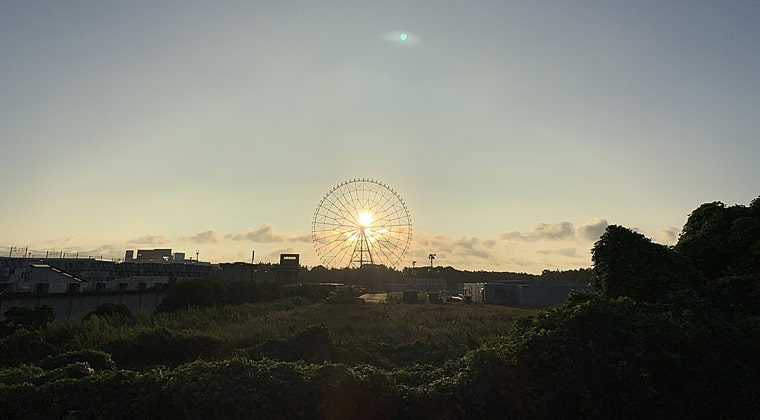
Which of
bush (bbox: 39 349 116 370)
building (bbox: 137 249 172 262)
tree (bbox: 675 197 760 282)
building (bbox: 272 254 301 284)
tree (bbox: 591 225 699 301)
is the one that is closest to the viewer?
bush (bbox: 39 349 116 370)

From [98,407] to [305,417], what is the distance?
15.8ft

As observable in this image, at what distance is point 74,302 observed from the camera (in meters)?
41.6

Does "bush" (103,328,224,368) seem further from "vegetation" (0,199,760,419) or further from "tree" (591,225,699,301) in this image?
"tree" (591,225,699,301)

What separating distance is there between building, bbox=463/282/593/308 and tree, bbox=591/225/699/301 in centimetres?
5354

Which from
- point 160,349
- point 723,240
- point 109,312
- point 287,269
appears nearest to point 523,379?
point 723,240

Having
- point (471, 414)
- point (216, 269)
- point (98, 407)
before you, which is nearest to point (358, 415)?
point (471, 414)

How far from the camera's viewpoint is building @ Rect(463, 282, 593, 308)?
72.0 m

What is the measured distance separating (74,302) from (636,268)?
43418 mm

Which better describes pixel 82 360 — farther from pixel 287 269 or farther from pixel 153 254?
pixel 153 254

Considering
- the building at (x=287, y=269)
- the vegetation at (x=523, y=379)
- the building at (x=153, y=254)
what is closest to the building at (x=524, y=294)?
the building at (x=287, y=269)

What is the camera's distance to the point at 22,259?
79750 mm

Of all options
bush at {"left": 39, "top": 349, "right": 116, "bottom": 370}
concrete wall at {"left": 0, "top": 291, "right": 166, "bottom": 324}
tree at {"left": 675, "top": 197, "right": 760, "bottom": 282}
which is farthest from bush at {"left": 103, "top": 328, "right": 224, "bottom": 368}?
tree at {"left": 675, "top": 197, "right": 760, "bottom": 282}

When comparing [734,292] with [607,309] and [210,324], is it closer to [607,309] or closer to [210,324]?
[607,309]

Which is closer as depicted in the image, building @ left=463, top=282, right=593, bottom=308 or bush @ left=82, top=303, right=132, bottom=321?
bush @ left=82, top=303, right=132, bottom=321
